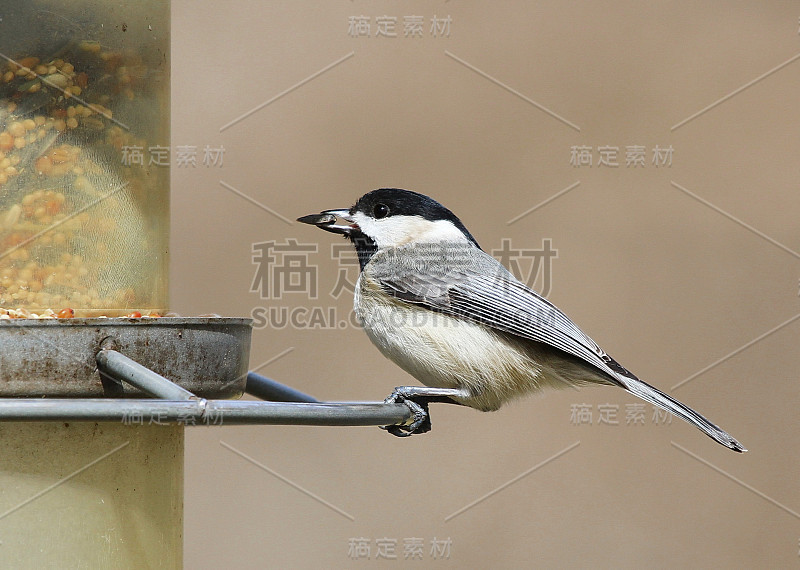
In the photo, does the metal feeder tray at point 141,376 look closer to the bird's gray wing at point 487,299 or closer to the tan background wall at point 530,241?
the bird's gray wing at point 487,299

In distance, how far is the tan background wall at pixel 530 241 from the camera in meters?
3.06

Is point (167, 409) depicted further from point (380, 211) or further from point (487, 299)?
point (380, 211)

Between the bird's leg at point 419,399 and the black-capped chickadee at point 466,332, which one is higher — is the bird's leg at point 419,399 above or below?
below

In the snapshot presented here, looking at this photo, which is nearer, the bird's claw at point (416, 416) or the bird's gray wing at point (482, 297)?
→ the bird's claw at point (416, 416)

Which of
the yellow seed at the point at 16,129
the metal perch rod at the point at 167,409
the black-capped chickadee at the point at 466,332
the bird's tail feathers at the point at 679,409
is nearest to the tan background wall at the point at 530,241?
the black-capped chickadee at the point at 466,332

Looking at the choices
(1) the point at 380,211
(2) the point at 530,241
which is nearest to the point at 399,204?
(1) the point at 380,211

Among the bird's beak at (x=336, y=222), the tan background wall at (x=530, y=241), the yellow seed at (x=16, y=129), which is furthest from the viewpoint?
the tan background wall at (x=530, y=241)

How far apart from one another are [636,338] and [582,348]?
1069 mm

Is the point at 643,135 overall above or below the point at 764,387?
above

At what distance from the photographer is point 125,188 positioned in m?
2.02

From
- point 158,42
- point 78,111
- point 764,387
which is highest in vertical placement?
point 158,42

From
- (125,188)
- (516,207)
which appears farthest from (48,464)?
(516,207)

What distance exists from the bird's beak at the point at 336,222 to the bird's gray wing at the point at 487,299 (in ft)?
0.41

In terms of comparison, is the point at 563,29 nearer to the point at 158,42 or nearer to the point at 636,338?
the point at 636,338
